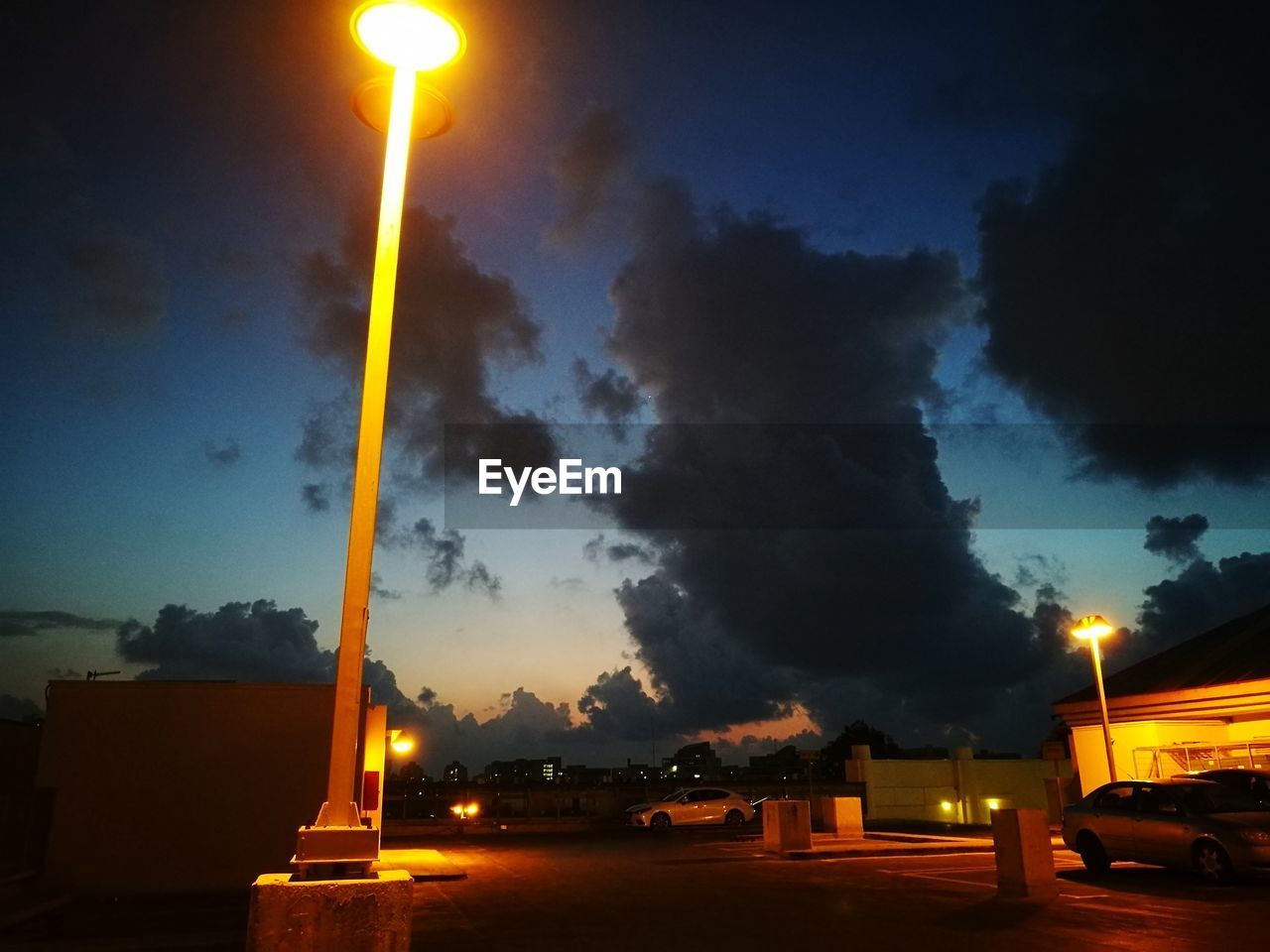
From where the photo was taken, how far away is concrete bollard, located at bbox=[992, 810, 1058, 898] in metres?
12.9

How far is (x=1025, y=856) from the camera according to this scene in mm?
12938

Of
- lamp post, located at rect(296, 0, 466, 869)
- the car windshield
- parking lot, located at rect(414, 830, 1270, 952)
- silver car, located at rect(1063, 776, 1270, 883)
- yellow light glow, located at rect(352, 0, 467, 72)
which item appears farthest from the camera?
the car windshield

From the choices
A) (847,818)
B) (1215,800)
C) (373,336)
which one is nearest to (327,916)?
(373,336)

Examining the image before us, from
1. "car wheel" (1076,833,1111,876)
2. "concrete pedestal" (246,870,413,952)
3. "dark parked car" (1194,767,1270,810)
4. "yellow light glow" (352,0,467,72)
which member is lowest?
"car wheel" (1076,833,1111,876)

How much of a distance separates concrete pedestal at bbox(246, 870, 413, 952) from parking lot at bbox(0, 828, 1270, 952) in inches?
233

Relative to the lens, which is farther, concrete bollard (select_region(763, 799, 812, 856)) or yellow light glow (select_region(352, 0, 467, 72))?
concrete bollard (select_region(763, 799, 812, 856))

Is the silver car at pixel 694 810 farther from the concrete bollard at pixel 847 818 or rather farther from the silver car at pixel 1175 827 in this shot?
the silver car at pixel 1175 827

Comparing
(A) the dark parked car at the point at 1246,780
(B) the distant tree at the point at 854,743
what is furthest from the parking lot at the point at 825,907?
(B) the distant tree at the point at 854,743

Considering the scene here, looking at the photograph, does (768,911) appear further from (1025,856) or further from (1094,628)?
(1094,628)

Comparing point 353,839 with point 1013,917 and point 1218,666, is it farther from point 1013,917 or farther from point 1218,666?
point 1218,666

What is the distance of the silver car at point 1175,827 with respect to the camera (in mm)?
13383

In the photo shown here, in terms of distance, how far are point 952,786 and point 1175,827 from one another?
68.2ft

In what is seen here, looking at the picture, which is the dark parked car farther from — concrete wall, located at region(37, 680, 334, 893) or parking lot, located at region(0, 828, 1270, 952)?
concrete wall, located at region(37, 680, 334, 893)

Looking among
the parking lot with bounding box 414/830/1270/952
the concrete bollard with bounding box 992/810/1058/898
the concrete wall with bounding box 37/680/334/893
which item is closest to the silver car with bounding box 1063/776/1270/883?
the parking lot with bounding box 414/830/1270/952
